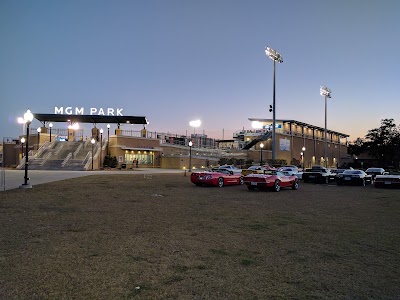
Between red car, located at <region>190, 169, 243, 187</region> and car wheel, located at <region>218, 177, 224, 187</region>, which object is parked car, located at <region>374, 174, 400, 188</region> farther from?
car wheel, located at <region>218, 177, 224, 187</region>

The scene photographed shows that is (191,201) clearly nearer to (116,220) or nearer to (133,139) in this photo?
(116,220)

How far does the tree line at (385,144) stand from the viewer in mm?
87312

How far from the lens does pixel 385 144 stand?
8906 centimetres

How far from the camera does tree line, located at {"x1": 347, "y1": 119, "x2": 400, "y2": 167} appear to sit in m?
87.3

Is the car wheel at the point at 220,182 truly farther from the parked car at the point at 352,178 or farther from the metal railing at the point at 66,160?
the metal railing at the point at 66,160

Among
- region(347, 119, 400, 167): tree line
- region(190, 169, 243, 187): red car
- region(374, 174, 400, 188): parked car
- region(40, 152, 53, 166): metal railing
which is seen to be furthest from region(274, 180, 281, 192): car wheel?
region(347, 119, 400, 167): tree line

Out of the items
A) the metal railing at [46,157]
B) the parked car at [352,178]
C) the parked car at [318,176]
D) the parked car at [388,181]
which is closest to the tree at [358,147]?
the parked car at [318,176]

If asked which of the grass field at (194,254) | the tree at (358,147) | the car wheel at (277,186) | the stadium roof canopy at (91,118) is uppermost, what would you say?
the stadium roof canopy at (91,118)

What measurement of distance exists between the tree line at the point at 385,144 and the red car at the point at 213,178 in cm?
7678

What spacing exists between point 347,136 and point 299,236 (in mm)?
126896

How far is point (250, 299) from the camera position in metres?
4.59

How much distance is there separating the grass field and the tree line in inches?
3389

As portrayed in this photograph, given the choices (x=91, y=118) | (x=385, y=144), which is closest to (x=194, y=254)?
(x=91, y=118)

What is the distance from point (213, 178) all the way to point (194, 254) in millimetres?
16359
